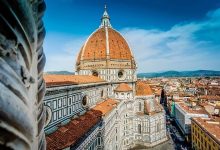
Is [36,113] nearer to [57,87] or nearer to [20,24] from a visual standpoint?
[20,24]

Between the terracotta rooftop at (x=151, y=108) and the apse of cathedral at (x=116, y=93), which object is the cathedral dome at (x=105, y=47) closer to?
the apse of cathedral at (x=116, y=93)

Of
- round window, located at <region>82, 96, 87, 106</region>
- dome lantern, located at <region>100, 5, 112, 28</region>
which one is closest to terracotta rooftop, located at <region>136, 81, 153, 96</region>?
dome lantern, located at <region>100, 5, 112, 28</region>

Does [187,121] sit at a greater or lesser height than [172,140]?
greater

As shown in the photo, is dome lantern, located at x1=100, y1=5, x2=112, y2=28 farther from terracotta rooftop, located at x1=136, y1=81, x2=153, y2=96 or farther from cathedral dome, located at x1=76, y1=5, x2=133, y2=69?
terracotta rooftop, located at x1=136, y1=81, x2=153, y2=96

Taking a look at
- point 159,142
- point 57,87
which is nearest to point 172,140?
point 159,142

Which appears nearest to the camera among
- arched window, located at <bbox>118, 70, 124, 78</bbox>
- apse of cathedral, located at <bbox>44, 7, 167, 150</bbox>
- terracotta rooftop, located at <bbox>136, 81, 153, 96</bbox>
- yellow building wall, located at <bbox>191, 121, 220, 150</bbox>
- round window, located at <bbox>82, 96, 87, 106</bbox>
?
round window, located at <bbox>82, 96, 87, 106</bbox>

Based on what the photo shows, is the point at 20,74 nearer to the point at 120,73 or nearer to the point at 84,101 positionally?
the point at 84,101
